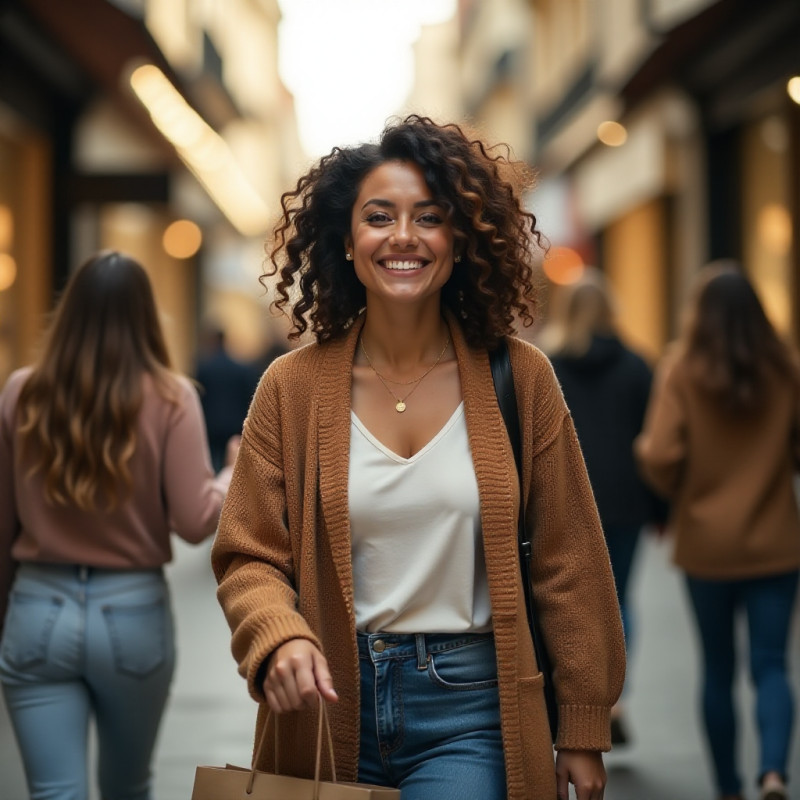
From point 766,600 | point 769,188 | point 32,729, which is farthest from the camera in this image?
point 769,188

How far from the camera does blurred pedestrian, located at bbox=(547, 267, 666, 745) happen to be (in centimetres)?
693

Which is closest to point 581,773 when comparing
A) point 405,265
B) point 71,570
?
point 405,265

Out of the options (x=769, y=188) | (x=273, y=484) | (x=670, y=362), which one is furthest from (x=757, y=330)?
(x=769, y=188)

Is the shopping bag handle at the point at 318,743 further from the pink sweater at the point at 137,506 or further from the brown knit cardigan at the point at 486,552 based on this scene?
the pink sweater at the point at 137,506

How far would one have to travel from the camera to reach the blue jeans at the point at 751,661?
5.33 meters

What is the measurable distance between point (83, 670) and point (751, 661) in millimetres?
2704

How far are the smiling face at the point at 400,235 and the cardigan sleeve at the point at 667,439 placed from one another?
2.66 metres

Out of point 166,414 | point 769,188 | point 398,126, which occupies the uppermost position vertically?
point 769,188

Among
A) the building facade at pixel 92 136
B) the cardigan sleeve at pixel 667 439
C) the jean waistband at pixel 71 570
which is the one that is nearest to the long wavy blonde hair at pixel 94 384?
the jean waistband at pixel 71 570

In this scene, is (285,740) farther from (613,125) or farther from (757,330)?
(613,125)

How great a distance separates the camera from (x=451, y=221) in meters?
3.09

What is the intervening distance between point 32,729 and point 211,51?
19174 millimetres

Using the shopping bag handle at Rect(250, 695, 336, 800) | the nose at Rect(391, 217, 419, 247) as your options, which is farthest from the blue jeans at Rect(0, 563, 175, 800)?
the nose at Rect(391, 217, 419, 247)

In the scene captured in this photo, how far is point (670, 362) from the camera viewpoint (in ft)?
18.6
